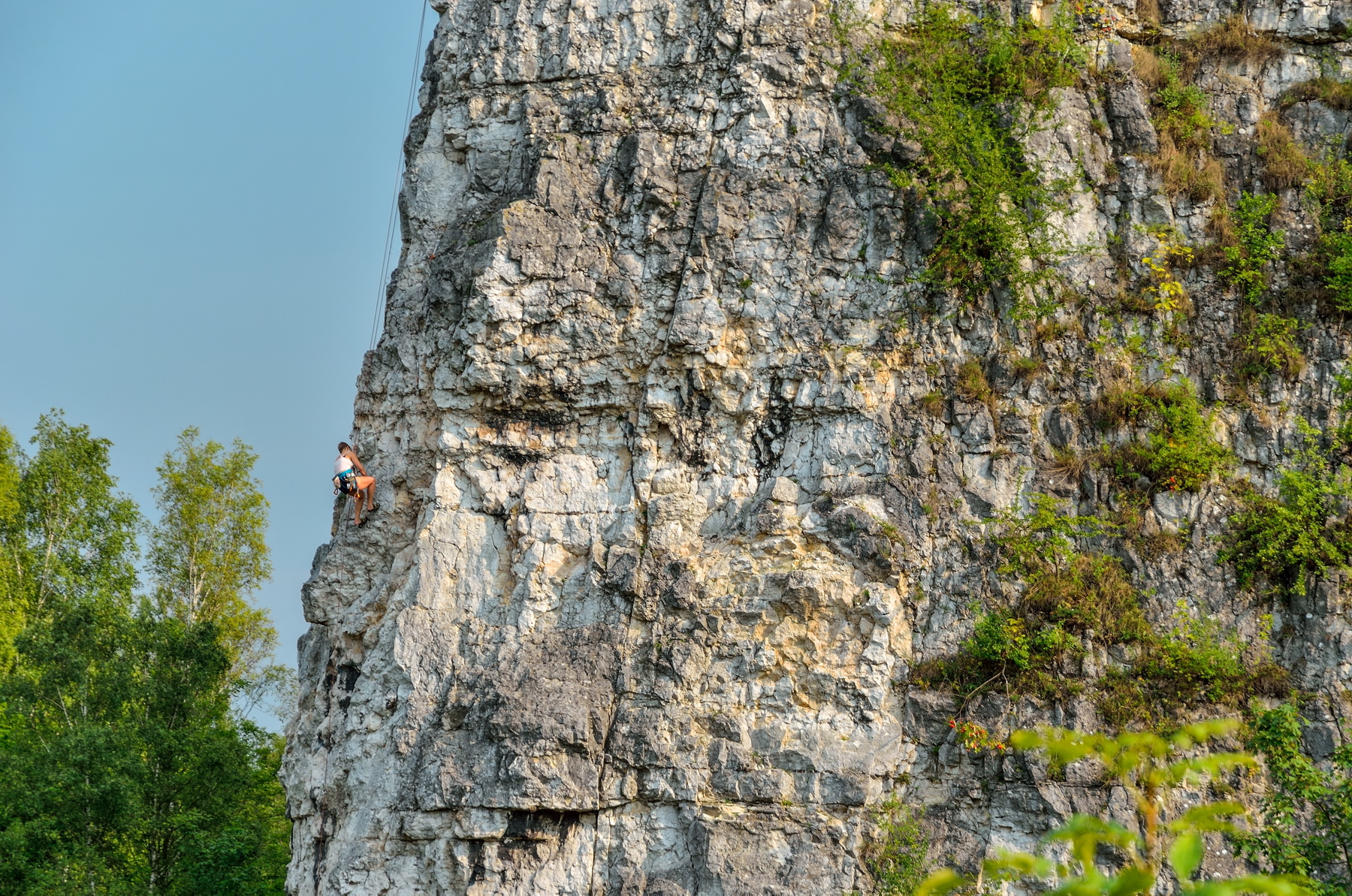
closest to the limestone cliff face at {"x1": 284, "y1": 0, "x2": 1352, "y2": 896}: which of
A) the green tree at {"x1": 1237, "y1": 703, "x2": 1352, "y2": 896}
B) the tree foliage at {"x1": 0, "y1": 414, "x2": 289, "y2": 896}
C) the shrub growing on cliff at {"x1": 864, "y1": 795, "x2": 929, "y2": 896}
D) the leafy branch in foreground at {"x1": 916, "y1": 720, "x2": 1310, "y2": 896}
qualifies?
the shrub growing on cliff at {"x1": 864, "y1": 795, "x2": 929, "y2": 896}

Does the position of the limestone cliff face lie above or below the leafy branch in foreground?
above

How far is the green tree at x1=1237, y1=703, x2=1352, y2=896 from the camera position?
339 inches

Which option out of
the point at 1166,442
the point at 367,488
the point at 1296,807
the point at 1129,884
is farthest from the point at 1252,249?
the point at 1129,884

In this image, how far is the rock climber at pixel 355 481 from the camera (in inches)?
486

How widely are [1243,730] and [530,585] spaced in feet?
22.0

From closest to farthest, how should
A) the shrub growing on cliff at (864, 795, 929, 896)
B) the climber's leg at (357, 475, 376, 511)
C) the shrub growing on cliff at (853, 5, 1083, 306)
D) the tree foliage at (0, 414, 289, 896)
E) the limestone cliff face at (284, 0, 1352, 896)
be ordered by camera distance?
the shrub growing on cliff at (864, 795, 929, 896), the limestone cliff face at (284, 0, 1352, 896), the shrub growing on cliff at (853, 5, 1083, 306), the climber's leg at (357, 475, 376, 511), the tree foliage at (0, 414, 289, 896)

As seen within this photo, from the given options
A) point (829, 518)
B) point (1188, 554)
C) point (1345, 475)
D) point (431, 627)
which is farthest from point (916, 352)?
point (431, 627)

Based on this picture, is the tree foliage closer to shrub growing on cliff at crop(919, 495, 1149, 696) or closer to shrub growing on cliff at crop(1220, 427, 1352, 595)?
shrub growing on cliff at crop(919, 495, 1149, 696)

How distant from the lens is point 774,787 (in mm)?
10211

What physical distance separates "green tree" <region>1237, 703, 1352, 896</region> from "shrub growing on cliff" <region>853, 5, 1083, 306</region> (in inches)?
202

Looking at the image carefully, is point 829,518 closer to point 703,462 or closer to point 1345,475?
point 703,462

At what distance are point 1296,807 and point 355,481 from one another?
955cm

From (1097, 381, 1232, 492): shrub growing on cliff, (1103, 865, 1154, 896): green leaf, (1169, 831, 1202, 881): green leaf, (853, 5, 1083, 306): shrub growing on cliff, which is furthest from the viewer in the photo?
(853, 5, 1083, 306): shrub growing on cliff

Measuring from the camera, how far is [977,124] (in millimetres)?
12531
